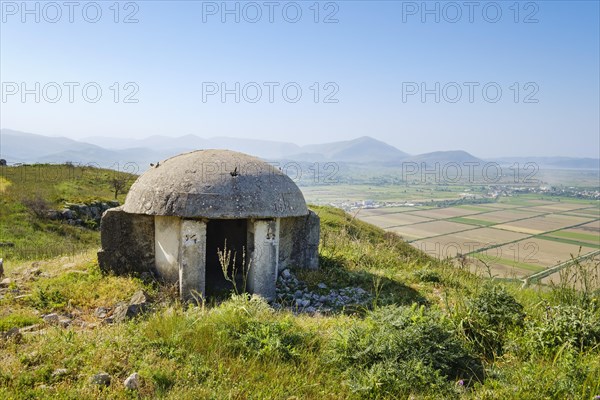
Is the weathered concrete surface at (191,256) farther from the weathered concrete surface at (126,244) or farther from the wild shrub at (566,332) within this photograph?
the wild shrub at (566,332)

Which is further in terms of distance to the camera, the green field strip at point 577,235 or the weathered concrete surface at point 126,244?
the green field strip at point 577,235

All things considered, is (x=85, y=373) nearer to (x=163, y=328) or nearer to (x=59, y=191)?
(x=163, y=328)

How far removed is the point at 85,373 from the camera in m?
4.24

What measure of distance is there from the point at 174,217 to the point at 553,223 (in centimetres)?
5691

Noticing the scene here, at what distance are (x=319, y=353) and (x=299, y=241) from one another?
455 cm

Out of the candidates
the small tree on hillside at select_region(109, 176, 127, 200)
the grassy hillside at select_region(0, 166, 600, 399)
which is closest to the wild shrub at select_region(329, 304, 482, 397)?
the grassy hillside at select_region(0, 166, 600, 399)

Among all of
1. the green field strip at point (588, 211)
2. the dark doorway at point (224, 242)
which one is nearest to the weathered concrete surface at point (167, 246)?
the dark doorway at point (224, 242)

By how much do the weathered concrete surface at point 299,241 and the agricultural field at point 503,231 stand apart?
1771 cm

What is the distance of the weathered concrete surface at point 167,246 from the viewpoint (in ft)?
27.0

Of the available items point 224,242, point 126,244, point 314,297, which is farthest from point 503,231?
point 126,244

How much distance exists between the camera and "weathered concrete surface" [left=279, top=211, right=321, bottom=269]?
30.8 ft

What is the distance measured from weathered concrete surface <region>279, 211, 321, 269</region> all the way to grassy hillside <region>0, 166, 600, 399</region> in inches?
106

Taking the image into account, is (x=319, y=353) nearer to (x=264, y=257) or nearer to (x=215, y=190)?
(x=264, y=257)

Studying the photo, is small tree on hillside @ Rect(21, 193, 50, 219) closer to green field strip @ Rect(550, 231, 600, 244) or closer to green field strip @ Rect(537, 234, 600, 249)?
Result: green field strip @ Rect(537, 234, 600, 249)
